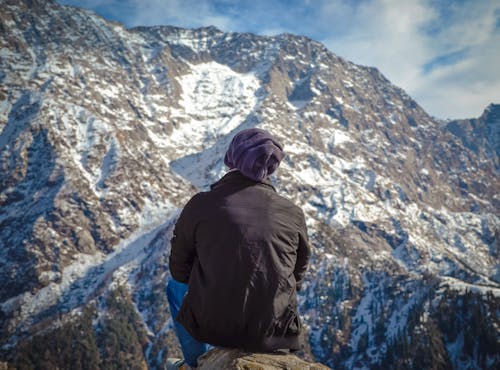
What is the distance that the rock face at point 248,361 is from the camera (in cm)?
511

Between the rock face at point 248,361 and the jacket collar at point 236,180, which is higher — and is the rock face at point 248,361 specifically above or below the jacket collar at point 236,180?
below

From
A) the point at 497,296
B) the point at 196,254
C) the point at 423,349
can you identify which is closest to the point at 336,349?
the point at 423,349

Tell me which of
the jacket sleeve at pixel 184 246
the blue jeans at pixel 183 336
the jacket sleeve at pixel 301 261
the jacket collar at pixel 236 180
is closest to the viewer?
the jacket sleeve at pixel 184 246

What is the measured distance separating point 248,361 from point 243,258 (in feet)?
4.19

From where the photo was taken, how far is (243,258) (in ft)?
16.7

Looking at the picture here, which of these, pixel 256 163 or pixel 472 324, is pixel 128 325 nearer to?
pixel 472 324

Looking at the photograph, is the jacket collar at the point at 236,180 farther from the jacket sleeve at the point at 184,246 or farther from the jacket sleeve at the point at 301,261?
the jacket sleeve at the point at 301,261

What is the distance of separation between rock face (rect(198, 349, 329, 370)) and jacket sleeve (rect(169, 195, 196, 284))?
3.59 feet

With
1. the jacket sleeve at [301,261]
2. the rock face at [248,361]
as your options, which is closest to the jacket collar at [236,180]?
the jacket sleeve at [301,261]

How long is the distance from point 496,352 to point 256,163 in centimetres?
17969

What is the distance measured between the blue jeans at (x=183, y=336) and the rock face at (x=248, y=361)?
1.26ft

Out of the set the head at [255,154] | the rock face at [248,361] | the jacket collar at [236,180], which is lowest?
the rock face at [248,361]

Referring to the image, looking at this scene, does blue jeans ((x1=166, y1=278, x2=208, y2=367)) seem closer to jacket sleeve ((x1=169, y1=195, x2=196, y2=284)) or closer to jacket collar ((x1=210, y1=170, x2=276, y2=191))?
jacket sleeve ((x1=169, y1=195, x2=196, y2=284))

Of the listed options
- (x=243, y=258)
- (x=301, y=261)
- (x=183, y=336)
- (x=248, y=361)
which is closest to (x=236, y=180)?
(x=243, y=258)
